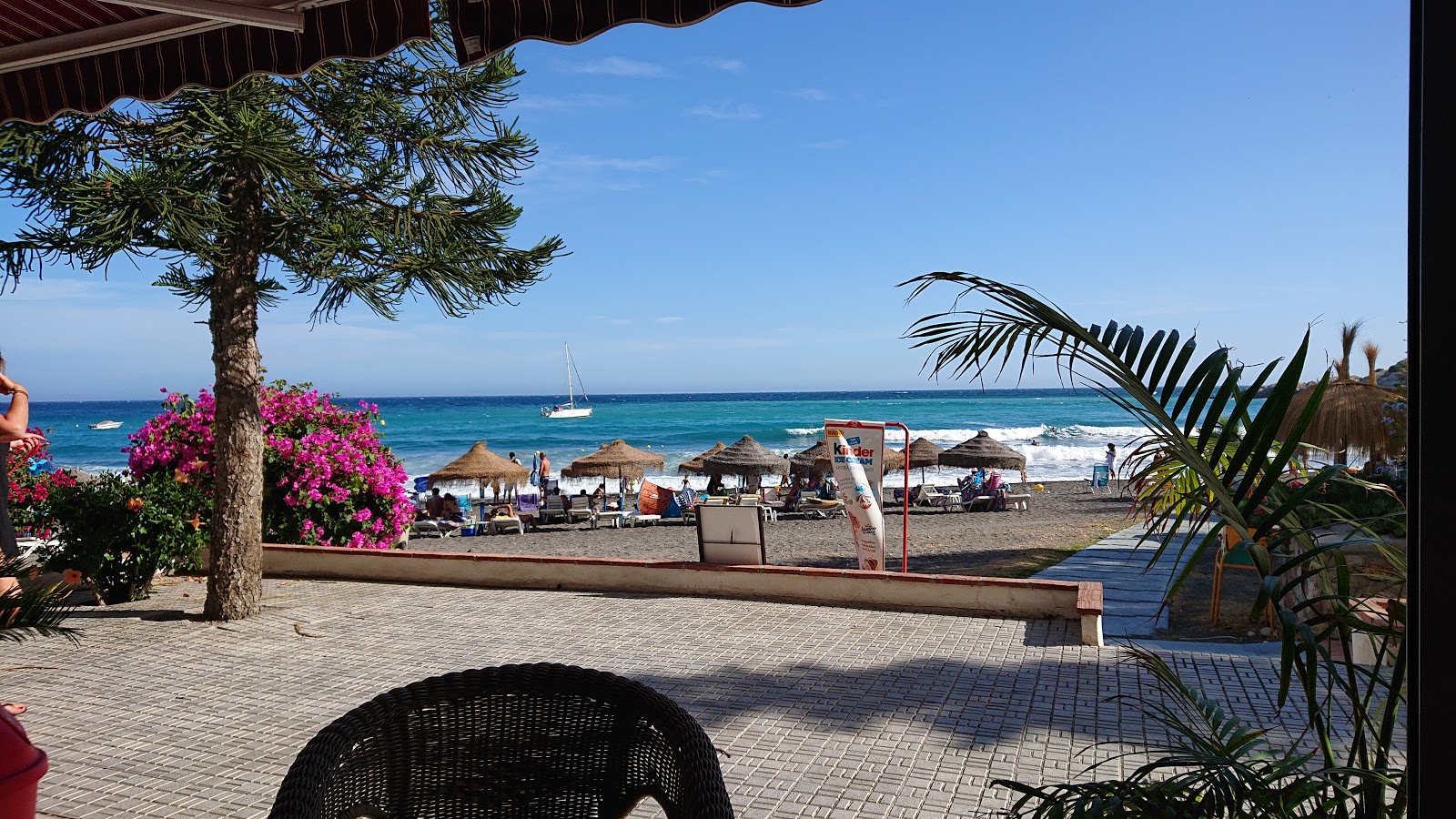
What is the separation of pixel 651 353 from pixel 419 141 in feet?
239

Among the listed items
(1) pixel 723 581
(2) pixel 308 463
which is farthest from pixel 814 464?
(2) pixel 308 463

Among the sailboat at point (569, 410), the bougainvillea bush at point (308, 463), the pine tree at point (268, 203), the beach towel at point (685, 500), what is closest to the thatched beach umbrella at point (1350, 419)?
the pine tree at point (268, 203)

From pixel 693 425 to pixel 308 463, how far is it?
5094 cm

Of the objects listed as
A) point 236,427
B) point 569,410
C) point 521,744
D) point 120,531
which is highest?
point 236,427

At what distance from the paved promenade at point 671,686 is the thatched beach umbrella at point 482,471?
16790 mm

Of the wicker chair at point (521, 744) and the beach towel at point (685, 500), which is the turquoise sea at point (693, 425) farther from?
the wicker chair at point (521, 744)

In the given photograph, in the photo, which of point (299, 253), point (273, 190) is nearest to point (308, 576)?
point (299, 253)

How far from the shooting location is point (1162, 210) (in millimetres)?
29531

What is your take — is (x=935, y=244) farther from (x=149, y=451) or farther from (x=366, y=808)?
(x=366, y=808)

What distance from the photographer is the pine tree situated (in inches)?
233

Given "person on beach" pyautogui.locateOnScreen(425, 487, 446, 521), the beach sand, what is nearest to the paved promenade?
the beach sand

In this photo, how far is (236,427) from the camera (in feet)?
21.7

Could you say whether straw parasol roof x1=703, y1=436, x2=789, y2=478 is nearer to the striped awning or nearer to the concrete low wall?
the concrete low wall

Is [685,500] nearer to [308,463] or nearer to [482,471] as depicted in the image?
[482,471]
